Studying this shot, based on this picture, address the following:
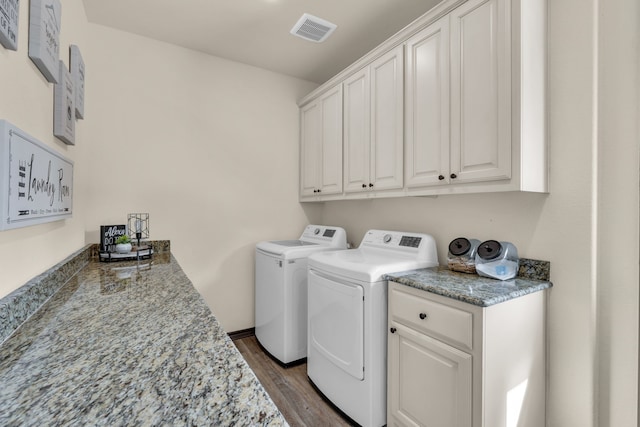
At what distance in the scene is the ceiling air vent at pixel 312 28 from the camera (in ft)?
7.04

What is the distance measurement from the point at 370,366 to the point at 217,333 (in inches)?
44.3

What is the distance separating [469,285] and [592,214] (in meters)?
0.64

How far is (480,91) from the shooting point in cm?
152

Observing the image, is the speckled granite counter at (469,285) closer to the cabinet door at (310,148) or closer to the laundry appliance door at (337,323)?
the laundry appliance door at (337,323)

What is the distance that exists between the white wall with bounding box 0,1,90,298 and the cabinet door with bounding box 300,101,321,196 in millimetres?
1820

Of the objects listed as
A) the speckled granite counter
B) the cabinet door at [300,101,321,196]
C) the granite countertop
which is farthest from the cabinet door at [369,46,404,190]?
the granite countertop

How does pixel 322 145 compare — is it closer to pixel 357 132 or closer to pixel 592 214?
pixel 357 132

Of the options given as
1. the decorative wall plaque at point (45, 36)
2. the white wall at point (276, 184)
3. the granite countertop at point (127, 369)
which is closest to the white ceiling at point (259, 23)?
the white wall at point (276, 184)

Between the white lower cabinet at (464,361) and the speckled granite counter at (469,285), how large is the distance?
0.04m

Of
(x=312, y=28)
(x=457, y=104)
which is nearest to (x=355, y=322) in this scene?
(x=457, y=104)

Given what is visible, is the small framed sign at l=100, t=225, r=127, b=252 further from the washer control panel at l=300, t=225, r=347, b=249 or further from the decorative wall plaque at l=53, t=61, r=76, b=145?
the washer control panel at l=300, t=225, r=347, b=249

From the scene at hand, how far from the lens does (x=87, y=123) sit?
2.19 meters

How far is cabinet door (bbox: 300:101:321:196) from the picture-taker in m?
2.85

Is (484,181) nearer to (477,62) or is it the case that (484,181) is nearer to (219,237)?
(477,62)
